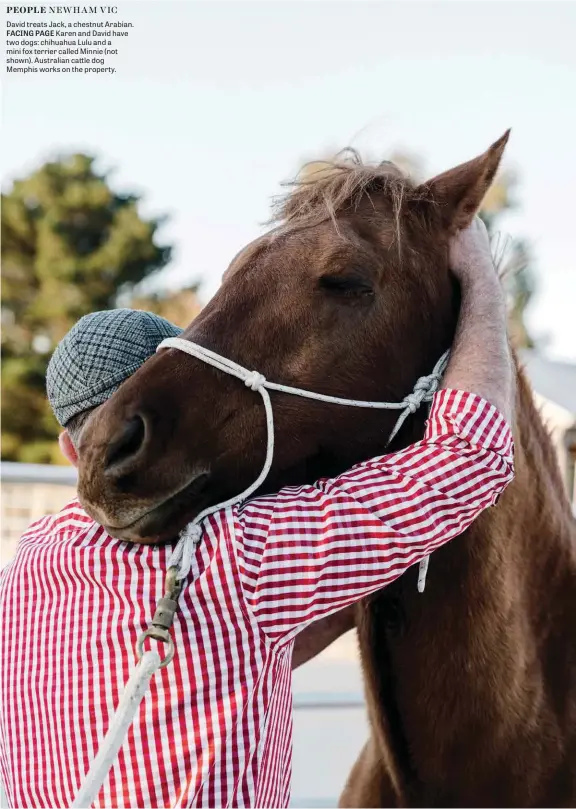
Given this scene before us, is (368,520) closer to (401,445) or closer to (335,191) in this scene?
(401,445)

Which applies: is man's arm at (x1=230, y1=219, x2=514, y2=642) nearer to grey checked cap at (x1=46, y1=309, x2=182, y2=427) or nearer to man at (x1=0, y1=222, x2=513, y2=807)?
man at (x1=0, y1=222, x2=513, y2=807)

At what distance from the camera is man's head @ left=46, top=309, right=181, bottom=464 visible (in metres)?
1.34

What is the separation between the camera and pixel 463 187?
4.80 ft

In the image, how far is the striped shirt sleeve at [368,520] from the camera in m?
1.12

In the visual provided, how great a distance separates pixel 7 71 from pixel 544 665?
187 centimetres

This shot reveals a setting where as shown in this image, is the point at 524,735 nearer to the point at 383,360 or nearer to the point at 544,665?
the point at 544,665

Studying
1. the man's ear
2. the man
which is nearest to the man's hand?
the man

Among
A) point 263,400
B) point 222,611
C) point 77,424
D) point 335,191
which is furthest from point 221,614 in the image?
point 335,191

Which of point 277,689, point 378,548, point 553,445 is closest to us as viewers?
point 378,548

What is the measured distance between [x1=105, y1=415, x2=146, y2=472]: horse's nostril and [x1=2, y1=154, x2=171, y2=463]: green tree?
13.5 meters

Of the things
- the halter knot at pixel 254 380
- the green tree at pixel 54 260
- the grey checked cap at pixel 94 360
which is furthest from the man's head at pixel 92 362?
the green tree at pixel 54 260

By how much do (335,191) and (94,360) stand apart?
1.88ft

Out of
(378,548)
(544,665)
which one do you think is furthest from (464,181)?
(544,665)

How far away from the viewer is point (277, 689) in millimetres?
1229
